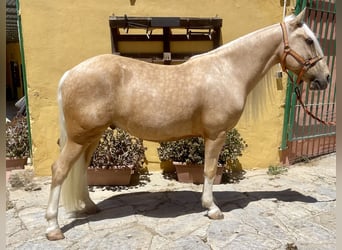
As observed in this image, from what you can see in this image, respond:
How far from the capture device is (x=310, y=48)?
9.05ft

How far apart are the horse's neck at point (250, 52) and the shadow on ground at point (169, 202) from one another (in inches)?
57.9

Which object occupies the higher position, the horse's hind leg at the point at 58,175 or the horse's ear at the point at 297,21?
the horse's ear at the point at 297,21

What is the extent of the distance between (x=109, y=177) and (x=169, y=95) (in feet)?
5.91

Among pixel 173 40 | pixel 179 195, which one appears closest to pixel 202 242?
pixel 179 195

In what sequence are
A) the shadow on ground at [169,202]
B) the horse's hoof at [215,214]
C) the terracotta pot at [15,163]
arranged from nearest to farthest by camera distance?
the horse's hoof at [215,214]
the shadow on ground at [169,202]
the terracotta pot at [15,163]

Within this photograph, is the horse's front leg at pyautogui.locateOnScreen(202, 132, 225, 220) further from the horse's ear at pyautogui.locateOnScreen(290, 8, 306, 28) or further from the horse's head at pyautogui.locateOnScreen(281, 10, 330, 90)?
the horse's ear at pyautogui.locateOnScreen(290, 8, 306, 28)

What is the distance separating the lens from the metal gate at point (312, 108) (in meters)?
4.50

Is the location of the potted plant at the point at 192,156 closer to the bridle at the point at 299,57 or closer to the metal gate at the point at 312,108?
the metal gate at the point at 312,108

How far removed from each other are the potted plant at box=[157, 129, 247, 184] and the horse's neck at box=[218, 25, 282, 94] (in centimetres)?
144

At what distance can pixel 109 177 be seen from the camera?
3.93m

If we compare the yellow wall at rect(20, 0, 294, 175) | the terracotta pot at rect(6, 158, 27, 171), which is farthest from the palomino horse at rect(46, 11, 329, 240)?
the terracotta pot at rect(6, 158, 27, 171)

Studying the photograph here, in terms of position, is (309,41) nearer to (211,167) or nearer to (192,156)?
(211,167)

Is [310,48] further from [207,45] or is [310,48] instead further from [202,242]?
[202,242]

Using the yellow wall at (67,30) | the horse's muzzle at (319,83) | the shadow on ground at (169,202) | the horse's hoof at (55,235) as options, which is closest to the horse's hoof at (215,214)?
the shadow on ground at (169,202)
